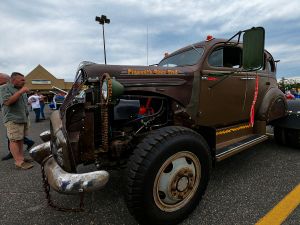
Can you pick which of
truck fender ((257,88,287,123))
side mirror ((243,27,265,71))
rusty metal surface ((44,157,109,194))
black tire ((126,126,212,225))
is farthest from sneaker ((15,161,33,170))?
truck fender ((257,88,287,123))

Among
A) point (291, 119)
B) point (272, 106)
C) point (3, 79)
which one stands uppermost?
point (3, 79)

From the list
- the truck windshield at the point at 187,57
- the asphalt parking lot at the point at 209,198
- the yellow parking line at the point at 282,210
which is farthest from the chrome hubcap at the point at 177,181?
the truck windshield at the point at 187,57

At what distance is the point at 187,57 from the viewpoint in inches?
137

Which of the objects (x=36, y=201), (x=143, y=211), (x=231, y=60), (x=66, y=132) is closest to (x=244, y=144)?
(x=231, y=60)

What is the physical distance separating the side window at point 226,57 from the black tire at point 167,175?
141 cm

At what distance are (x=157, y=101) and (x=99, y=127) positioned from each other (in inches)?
32.6

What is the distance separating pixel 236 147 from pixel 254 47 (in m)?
1.33

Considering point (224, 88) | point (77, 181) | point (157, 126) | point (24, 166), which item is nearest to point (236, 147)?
point (224, 88)

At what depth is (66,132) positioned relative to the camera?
2273 mm

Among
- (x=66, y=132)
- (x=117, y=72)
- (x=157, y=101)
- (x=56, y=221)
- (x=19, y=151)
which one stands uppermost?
(x=117, y=72)

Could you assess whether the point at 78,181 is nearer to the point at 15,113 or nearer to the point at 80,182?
the point at 80,182

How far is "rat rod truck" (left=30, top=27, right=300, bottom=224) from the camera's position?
212 cm

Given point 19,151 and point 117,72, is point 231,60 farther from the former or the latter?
point 19,151

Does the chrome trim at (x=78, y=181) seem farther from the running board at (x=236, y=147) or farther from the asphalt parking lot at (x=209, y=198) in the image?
the running board at (x=236, y=147)
